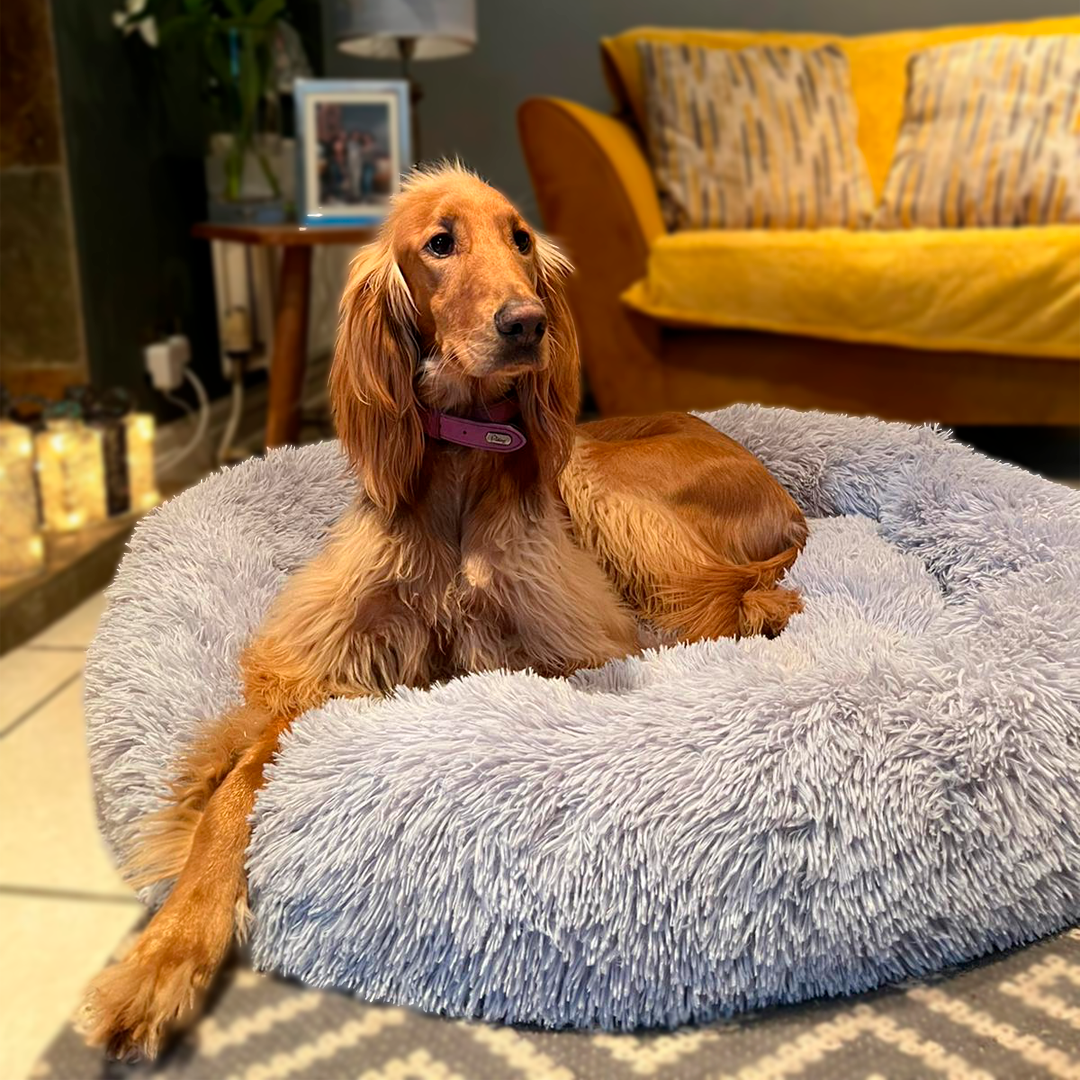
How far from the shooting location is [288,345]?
264 cm

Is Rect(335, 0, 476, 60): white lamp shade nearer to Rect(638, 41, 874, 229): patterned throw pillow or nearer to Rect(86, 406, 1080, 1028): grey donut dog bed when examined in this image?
Rect(638, 41, 874, 229): patterned throw pillow

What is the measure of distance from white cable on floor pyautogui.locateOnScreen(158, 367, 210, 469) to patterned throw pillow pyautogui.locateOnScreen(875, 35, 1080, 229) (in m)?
1.93

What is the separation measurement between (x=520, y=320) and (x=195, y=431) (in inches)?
91.4

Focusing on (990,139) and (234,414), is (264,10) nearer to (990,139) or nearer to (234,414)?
(234,414)

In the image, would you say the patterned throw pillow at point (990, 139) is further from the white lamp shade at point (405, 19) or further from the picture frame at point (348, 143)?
the picture frame at point (348, 143)

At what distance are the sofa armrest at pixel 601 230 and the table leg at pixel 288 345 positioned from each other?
637 mm

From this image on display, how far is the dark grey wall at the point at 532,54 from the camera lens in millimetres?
3602

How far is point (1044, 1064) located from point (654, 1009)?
0.30 meters

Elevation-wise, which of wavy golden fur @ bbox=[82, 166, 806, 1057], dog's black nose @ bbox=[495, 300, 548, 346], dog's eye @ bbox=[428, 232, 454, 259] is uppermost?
dog's eye @ bbox=[428, 232, 454, 259]

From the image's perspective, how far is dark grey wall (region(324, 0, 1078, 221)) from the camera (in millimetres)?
3602

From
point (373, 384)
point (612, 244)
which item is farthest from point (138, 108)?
point (373, 384)

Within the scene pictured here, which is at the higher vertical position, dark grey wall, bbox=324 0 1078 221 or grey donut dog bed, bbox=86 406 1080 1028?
dark grey wall, bbox=324 0 1078 221

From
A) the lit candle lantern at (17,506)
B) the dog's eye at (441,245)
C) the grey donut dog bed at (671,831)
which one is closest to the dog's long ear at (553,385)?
the dog's eye at (441,245)

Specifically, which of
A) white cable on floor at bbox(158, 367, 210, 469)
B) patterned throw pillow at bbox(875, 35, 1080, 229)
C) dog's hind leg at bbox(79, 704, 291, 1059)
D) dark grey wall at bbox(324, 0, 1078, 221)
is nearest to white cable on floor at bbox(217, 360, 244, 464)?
white cable on floor at bbox(158, 367, 210, 469)
